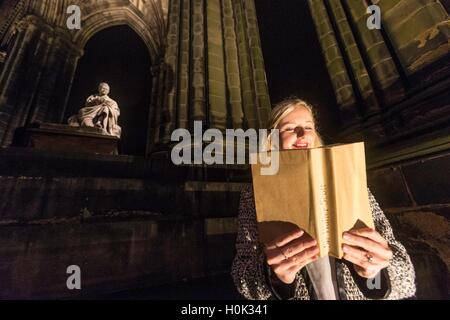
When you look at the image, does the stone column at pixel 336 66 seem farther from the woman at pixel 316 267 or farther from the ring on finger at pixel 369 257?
the ring on finger at pixel 369 257

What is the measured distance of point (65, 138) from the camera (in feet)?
10.8

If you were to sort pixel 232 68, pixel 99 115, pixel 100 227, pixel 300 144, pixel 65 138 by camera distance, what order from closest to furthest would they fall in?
pixel 300 144, pixel 100 227, pixel 65 138, pixel 232 68, pixel 99 115

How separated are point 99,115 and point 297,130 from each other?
5345 millimetres

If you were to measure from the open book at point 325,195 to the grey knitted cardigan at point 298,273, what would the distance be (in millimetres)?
247

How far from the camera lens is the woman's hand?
764mm

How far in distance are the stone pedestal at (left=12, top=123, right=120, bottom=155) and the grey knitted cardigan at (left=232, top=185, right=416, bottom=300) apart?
3123mm

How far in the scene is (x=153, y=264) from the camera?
207 centimetres

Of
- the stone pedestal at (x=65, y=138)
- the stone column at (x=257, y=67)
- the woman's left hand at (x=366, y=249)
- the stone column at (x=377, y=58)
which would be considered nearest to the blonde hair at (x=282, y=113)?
the woman's left hand at (x=366, y=249)

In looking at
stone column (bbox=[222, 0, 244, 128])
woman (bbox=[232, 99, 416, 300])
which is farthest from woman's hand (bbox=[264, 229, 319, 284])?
stone column (bbox=[222, 0, 244, 128])

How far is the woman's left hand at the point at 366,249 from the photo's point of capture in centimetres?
77

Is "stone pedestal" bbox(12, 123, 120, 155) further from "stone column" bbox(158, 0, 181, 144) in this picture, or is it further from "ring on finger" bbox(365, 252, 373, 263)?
"ring on finger" bbox(365, 252, 373, 263)

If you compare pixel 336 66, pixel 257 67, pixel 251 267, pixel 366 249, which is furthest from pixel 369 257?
pixel 257 67

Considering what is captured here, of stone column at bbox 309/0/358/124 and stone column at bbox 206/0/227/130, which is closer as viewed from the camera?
Answer: stone column at bbox 309/0/358/124

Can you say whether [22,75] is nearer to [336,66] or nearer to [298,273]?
[336,66]
